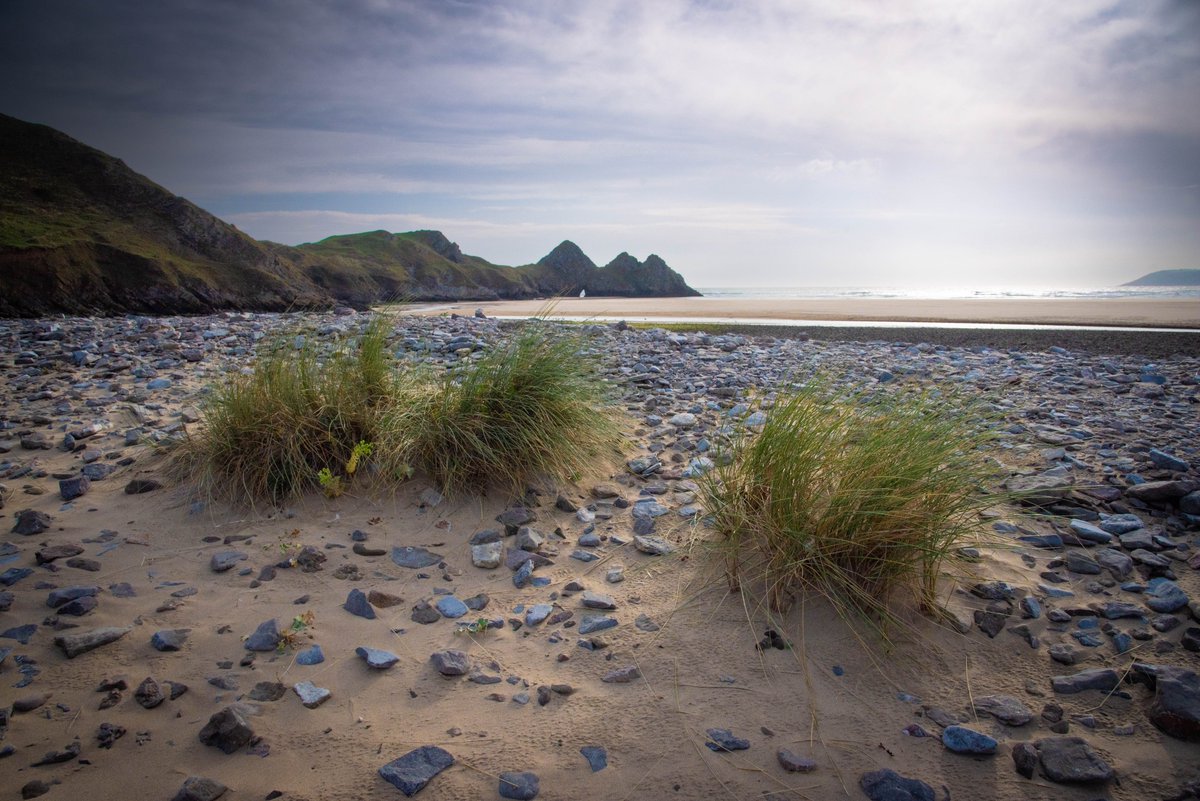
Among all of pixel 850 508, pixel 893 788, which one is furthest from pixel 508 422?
pixel 893 788

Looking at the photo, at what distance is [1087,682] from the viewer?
2.61 m

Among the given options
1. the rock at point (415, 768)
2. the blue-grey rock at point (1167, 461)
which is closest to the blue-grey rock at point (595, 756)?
the rock at point (415, 768)

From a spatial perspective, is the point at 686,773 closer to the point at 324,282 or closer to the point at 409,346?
the point at 409,346

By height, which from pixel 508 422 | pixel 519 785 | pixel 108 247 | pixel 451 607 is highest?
pixel 108 247

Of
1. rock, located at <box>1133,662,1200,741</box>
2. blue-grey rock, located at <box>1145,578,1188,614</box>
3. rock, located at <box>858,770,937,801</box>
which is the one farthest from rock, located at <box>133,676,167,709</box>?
blue-grey rock, located at <box>1145,578,1188,614</box>

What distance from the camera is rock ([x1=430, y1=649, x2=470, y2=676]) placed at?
2.69 metres

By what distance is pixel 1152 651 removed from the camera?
2787mm

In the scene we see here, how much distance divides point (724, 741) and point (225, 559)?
299 cm

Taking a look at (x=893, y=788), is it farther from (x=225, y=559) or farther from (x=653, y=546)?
(x=225, y=559)

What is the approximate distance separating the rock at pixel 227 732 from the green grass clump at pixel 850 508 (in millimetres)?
2367

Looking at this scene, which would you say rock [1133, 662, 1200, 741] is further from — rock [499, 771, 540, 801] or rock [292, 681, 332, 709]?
rock [292, 681, 332, 709]

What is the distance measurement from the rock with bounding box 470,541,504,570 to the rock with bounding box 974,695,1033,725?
101 inches

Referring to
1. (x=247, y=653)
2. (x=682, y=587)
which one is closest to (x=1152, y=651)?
(x=682, y=587)

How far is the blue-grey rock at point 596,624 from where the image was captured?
3020 millimetres
